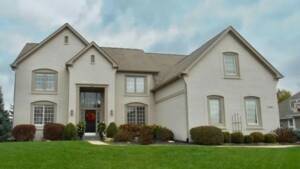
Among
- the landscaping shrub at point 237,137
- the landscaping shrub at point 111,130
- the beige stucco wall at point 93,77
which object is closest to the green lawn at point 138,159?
the landscaping shrub at point 237,137

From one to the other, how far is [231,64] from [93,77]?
10.8m

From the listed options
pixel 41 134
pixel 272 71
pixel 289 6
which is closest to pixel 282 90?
pixel 272 71

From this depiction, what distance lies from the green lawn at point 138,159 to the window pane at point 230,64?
10635mm

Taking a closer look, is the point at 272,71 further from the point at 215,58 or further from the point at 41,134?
the point at 41,134

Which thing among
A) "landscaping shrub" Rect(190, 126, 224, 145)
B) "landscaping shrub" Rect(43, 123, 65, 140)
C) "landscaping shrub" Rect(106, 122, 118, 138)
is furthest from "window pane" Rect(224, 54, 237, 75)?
"landscaping shrub" Rect(43, 123, 65, 140)

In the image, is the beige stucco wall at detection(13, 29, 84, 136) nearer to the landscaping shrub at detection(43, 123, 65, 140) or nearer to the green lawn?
the landscaping shrub at detection(43, 123, 65, 140)

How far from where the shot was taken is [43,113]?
80.3ft

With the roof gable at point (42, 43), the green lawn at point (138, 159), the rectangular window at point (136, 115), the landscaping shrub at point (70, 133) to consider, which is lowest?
the green lawn at point (138, 159)

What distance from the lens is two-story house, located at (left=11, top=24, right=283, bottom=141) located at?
72.4 feet

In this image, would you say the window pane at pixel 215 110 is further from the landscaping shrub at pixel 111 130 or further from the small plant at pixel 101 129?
the small plant at pixel 101 129

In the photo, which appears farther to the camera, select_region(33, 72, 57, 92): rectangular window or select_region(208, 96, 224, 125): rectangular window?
select_region(33, 72, 57, 92): rectangular window

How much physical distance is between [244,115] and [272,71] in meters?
4.27

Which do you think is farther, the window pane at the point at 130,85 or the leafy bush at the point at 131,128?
the window pane at the point at 130,85

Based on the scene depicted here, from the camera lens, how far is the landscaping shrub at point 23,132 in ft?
73.6
